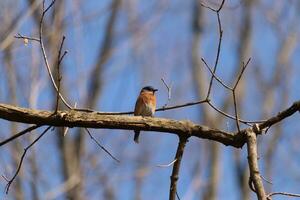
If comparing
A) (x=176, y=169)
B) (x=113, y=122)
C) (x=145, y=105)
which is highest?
(x=145, y=105)

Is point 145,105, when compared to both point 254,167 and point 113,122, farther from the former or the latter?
point 254,167

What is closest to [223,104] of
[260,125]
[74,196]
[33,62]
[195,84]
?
[195,84]

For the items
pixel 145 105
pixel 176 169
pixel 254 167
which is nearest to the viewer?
pixel 254 167

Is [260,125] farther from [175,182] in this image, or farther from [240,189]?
[240,189]

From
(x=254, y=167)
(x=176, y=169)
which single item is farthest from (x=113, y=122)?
(x=254, y=167)

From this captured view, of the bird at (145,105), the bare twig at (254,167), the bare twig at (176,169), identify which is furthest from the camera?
the bird at (145,105)

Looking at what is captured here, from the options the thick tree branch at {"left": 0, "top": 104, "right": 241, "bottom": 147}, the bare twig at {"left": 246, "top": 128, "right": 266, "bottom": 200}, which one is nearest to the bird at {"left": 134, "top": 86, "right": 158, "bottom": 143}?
the thick tree branch at {"left": 0, "top": 104, "right": 241, "bottom": 147}

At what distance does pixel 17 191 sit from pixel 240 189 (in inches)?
197

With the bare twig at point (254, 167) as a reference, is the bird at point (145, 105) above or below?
above

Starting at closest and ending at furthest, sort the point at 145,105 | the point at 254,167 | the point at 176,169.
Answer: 1. the point at 254,167
2. the point at 176,169
3. the point at 145,105

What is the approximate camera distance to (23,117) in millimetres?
3535

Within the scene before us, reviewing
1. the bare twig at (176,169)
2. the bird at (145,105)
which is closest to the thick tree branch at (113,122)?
the bare twig at (176,169)

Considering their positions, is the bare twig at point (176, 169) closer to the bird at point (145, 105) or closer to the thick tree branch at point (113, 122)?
the thick tree branch at point (113, 122)

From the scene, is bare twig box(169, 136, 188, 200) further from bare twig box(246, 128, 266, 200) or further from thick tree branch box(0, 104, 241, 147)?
bare twig box(246, 128, 266, 200)
